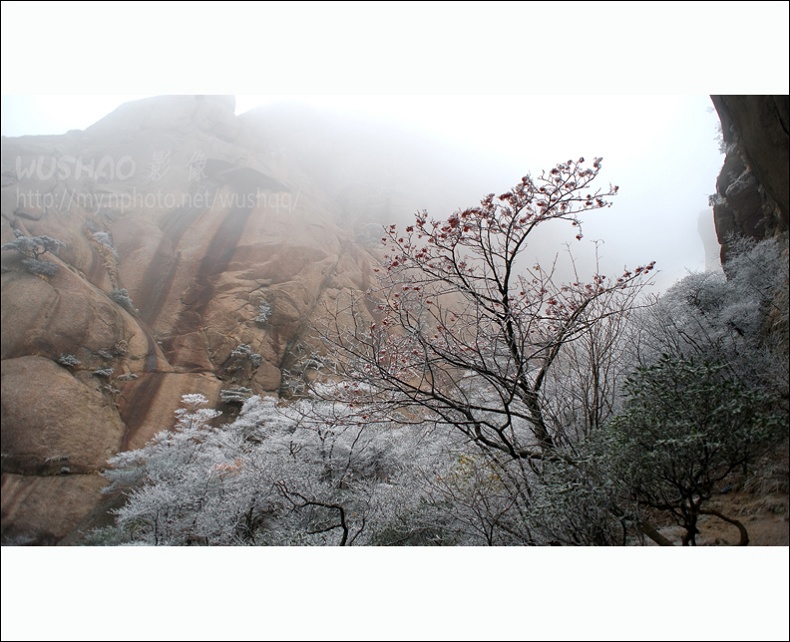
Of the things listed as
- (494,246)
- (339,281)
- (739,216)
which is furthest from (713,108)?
(339,281)

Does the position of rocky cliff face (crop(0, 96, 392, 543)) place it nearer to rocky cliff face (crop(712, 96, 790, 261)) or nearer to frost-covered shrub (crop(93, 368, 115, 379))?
frost-covered shrub (crop(93, 368, 115, 379))

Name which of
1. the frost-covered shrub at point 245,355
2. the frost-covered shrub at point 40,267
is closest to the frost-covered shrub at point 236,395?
the frost-covered shrub at point 245,355

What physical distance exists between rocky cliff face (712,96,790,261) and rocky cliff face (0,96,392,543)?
251cm

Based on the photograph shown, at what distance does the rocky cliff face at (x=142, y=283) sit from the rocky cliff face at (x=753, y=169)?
8.24 feet

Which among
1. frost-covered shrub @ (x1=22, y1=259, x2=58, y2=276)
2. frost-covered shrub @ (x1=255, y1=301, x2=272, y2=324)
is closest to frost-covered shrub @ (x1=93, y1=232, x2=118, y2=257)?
frost-covered shrub @ (x1=22, y1=259, x2=58, y2=276)

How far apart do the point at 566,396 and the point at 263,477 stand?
223cm

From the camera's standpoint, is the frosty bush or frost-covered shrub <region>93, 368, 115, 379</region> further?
frost-covered shrub <region>93, 368, 115, 379</region>

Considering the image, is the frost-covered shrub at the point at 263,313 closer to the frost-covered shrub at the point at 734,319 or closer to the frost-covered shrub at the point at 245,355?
the frost-covered shrub at the point at 245,355

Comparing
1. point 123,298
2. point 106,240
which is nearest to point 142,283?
point 123,298

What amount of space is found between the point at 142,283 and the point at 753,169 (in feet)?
14.6

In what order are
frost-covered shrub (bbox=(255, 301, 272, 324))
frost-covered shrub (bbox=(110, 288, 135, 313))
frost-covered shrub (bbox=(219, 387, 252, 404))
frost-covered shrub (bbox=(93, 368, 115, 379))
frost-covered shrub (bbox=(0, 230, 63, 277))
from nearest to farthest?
frost-covered shrub (bbox=(0, 230, 63, 277))
frost-covered shrub (bbox=(93, 368, 115, 379))
frost-covered shrub (bbox=(110, 288, 135, 313))
frost-covered shrub (bbox=(219, 387, 252, 404))
frost-covered shrub (bbox=(255, 301, 272, 324))

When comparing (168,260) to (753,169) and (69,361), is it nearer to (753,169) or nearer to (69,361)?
(69,361)

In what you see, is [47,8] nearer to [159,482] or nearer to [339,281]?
[339,281]

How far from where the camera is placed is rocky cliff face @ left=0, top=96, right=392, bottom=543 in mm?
3193
